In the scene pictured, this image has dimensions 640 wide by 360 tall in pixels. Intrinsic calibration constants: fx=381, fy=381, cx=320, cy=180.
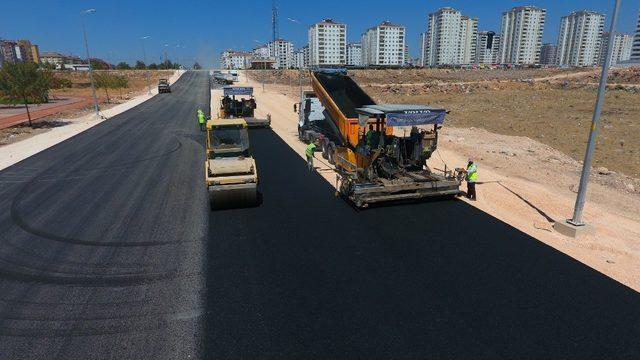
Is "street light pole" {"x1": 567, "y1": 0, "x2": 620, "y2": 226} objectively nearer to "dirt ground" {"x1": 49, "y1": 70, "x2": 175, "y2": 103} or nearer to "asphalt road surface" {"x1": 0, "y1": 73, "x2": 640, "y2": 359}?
"asphalt road surface" {"x1": 0, "y1": 73, "x2": 640, "y2": 359}

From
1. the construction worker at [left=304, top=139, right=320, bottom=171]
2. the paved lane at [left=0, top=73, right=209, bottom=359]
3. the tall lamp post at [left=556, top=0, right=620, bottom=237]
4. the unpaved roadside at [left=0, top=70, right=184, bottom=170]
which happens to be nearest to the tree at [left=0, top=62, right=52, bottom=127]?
the unpaved roadside at [left=0, top=70, right=184, bottom=170]

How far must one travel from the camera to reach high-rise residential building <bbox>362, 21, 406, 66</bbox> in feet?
618

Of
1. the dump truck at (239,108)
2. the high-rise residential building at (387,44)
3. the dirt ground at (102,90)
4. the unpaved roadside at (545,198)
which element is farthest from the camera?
the high-rise residential building at (387,44)

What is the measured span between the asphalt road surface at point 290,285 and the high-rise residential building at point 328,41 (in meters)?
171

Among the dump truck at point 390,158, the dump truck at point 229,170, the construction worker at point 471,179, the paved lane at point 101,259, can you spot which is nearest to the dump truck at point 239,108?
the paved lane at point 101,259

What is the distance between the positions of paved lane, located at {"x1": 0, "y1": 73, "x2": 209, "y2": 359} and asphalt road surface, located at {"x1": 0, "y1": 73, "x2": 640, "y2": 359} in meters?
0.04

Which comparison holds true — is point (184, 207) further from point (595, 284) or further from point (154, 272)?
point (595, 284)

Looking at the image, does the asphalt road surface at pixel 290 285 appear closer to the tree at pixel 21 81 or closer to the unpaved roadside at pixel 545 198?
the unpaved roadside at pixel 545 198

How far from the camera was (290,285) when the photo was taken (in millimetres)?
7848

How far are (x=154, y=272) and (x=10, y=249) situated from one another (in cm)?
425

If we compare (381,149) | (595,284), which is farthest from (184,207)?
(595,284)

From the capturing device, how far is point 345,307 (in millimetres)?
7129

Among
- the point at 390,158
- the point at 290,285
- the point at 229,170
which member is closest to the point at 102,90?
the point at 229,170

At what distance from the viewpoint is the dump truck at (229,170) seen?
11.4 m
